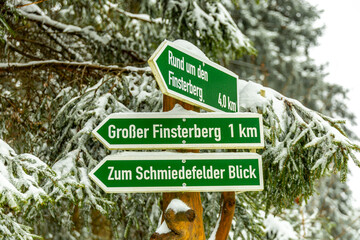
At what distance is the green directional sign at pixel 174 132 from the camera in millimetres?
2205

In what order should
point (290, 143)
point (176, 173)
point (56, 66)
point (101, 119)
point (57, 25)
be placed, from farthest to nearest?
point (57, 25) → point (56, 66) → point (101, 119) → point (290, 143) → point (176, 173)

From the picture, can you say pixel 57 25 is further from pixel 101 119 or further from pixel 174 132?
pixel 174 132

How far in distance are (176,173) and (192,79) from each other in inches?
19.2

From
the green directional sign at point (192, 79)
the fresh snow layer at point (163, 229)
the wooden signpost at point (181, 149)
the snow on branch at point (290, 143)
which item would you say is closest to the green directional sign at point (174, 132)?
the wooden signpost at point (181, 149)

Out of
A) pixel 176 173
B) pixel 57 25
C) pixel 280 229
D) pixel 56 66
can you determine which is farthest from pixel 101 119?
pixel 280 229

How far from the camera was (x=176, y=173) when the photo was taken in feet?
7.15

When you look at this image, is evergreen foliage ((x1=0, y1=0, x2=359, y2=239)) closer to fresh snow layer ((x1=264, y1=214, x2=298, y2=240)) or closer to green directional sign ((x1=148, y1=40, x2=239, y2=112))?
fresh snow layer ((x1=264, y1=214, x2=298, y2=240))

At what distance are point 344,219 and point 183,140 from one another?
12015 millimetres

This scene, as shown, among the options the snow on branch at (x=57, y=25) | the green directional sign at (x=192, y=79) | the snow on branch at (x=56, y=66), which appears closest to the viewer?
the green directional sign at (x=192, y=79)

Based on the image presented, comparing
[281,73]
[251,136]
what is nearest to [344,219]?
[281,73]

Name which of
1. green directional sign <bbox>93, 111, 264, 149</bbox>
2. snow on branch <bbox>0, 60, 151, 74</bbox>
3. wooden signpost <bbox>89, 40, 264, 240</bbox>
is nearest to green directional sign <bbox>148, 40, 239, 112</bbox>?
wooden signpost <bbox>89, 40, 264, 240</bbox>

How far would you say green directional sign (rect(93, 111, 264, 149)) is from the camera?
221 centimetres

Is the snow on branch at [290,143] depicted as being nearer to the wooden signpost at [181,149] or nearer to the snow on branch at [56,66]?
the wooden signpost at [181,149]

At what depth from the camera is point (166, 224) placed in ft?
7.29
